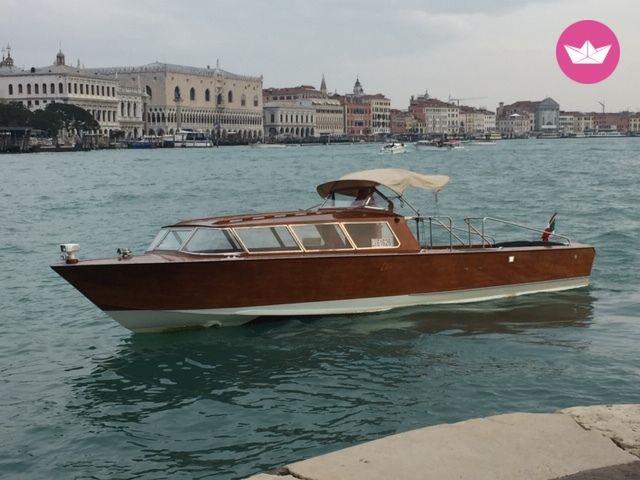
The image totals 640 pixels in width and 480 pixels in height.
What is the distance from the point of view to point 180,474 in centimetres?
716

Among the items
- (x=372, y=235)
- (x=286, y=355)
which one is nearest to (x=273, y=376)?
(x=286, y=355)

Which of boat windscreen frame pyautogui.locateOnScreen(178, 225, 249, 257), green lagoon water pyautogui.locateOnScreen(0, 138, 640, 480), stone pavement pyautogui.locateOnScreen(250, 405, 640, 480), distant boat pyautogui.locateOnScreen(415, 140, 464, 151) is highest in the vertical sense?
distant boat pyautogui.locateOnScreen(415, 140, 464, 151)

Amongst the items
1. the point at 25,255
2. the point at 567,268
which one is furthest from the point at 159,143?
the point at 567,268

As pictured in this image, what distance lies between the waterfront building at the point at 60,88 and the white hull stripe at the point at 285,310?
450 feet

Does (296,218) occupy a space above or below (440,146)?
below

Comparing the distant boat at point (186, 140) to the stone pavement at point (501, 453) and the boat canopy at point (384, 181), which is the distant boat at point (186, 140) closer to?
the boat canopy at point (384, 181)

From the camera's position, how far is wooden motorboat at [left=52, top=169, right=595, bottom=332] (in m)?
11.5

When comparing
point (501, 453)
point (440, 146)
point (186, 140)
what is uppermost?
point (186, 140)

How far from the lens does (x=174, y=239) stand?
12.1m

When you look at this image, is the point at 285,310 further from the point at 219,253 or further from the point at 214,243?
the point at 214,243

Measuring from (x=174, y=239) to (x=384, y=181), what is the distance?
138 inches

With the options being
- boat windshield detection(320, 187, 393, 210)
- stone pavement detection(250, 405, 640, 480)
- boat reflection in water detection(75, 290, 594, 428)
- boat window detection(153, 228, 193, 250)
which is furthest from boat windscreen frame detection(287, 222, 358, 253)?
stone pavement detection(250, 405, 640, 480)

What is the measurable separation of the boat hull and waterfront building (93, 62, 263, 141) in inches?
6117

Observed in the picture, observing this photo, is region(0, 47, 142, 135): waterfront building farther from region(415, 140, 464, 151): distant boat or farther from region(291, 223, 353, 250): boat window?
region(291, 223, 353, 250): boat window
